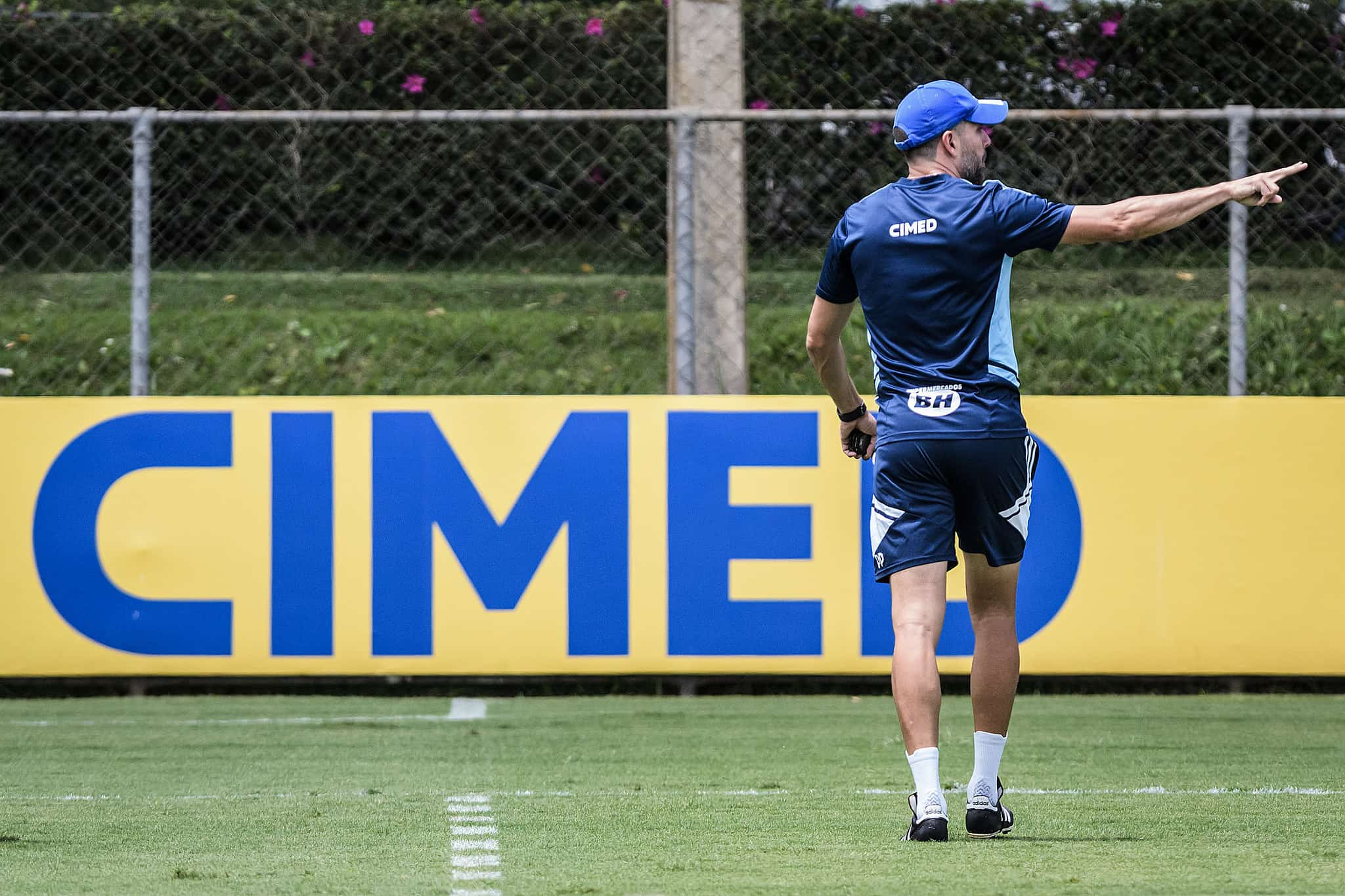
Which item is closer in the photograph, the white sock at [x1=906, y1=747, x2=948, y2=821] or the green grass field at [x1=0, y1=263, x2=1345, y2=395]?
the white sock at [x1=906, y1=747, x2=948, y2=821]

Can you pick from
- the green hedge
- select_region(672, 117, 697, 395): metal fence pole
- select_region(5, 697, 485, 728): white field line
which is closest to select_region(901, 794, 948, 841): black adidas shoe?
select_region(5, 697, 485, 728): white field line

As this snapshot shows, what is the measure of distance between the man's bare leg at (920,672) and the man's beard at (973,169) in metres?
0.85

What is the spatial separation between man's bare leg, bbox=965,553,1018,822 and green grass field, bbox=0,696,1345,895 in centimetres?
24

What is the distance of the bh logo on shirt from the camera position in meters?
3.70

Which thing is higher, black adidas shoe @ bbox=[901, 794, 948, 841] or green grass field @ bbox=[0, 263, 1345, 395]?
green grass field @ bbox=[0, 263, 1345, 395]

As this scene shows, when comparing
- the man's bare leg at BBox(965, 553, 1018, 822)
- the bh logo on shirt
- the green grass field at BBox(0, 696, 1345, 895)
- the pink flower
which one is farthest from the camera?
the pink flower

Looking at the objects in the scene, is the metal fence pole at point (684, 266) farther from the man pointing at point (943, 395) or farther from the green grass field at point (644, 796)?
the man pointing at point (943, 395)

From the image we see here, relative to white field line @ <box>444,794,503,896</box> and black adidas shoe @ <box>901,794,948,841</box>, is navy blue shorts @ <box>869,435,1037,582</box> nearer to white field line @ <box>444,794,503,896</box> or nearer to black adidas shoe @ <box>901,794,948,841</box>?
black adidas shoe @ <box>901,794,948,841</box>

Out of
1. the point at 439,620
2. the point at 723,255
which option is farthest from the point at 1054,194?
the point at 439,620

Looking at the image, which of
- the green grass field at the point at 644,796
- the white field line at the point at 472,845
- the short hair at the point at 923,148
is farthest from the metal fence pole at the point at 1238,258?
the white field line at the point at 472,845

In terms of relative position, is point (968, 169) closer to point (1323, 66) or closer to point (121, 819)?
point (121, 819)

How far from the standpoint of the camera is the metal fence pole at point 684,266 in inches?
261

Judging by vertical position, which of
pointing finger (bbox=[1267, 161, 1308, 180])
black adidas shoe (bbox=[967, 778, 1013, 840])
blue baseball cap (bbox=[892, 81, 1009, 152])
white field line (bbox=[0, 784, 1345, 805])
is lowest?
white field line (bbox=[0, 784, 1345, 805])

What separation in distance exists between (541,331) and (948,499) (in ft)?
18.8
